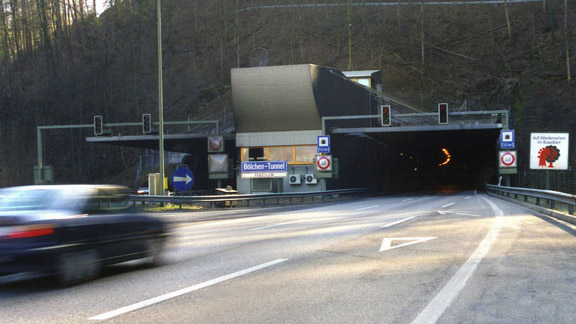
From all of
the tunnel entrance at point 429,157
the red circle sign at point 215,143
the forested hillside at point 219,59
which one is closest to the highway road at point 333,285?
the red circle sign at point 215,143

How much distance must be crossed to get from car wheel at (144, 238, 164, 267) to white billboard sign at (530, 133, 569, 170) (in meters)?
20.3

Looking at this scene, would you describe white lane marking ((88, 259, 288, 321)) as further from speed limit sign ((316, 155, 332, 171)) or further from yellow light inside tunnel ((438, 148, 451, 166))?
yellow light inside tunnel ((438, 148, 451, 166))

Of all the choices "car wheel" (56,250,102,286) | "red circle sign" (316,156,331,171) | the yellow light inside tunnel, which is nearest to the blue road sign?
"red circle sign" (316,156,331,171)

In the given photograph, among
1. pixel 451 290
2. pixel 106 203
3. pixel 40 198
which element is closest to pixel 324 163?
pixel 106 203

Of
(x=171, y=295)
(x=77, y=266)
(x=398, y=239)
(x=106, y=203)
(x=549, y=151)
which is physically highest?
(x=549, y=151)

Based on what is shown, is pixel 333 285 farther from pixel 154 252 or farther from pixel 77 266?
pixel 154 252

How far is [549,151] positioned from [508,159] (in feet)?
43.5

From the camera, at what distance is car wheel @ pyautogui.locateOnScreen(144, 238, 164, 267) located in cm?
974

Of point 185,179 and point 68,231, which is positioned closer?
point 68,231

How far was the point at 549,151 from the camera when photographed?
2589cm

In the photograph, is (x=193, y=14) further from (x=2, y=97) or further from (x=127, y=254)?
(x=127, y=254)

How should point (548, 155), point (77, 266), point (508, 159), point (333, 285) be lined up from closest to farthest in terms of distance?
point (333, 285), point (77, 266), point (548, 155), point (508, 159)

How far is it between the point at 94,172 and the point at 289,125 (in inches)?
1244

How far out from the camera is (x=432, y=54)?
76562 mm
